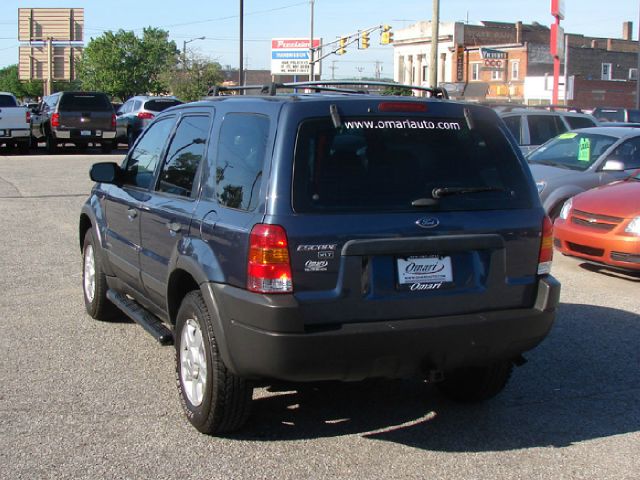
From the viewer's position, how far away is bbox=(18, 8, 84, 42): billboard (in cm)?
6025

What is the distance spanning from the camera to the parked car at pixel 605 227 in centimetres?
871

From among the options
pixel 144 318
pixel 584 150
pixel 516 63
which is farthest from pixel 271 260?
pixel 516 63

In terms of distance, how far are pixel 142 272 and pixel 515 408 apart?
2.59 meters

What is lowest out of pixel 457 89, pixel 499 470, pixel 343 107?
pixel 499 470

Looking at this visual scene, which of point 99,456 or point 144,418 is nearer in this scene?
point 99,456

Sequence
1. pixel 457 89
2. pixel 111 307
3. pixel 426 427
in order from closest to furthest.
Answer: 1. pixel 426 427
2. pixel 111 307
3. pixel 457 89

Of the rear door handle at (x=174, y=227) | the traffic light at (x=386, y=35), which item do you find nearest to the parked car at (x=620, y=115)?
the traffic light at (x=386, y=35)

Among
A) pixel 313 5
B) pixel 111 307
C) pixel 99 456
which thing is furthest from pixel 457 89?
pixel 99 456

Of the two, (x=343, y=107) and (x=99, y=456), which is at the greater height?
(x=343, y=107)

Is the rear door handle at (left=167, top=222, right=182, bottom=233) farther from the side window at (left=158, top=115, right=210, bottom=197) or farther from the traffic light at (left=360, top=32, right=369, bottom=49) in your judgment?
the traffic light at (left=360, top=32, right=369, bottom=49)

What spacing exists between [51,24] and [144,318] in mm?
60379

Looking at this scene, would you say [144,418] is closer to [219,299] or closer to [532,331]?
[219,299]

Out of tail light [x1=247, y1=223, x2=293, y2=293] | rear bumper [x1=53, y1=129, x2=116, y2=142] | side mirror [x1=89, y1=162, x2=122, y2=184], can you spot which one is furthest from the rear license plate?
rear bumper [x1=53, y1=129, x2=116, y2=142]

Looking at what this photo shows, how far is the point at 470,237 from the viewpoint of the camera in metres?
4.27
